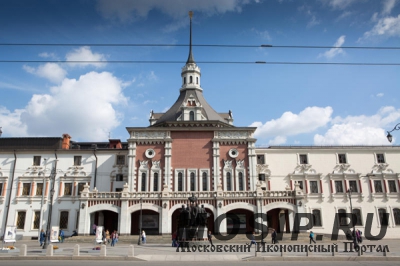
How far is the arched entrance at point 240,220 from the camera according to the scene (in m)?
37.2

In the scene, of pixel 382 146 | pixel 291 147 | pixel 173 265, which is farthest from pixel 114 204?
pixel 382 146

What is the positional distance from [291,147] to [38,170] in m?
33.9

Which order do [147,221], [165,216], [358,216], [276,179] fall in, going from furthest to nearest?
1. [276,179]
2. [358,216]
3. [147,221]
4. [165,216]

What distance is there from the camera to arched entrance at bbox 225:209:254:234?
3725 centimetres

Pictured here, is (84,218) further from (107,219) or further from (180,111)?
(180,111)

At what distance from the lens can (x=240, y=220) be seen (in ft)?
125

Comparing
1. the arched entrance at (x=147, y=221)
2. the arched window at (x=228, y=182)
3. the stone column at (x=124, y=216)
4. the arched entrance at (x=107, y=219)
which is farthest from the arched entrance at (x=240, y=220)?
the arched entrance at (x=107, y=219)

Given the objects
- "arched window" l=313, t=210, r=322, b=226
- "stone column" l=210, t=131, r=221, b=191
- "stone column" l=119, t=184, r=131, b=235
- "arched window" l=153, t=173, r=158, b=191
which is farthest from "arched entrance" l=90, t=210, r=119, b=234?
"arched window" l=313, t=210, r=322, b=226

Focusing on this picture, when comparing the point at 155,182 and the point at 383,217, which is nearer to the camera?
the point at 155,182

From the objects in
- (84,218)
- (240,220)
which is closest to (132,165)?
(84,218)

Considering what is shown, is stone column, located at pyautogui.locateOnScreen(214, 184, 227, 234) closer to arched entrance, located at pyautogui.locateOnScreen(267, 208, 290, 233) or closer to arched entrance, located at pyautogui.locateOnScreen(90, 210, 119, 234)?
arched entrance, located at pyautogui.locateOnScreen(267, 208, 290, 233)

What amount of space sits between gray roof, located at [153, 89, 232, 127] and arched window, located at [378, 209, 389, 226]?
2297 centimetres

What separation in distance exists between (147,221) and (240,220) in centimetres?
1092

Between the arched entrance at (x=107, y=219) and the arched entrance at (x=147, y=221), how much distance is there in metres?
2.29
